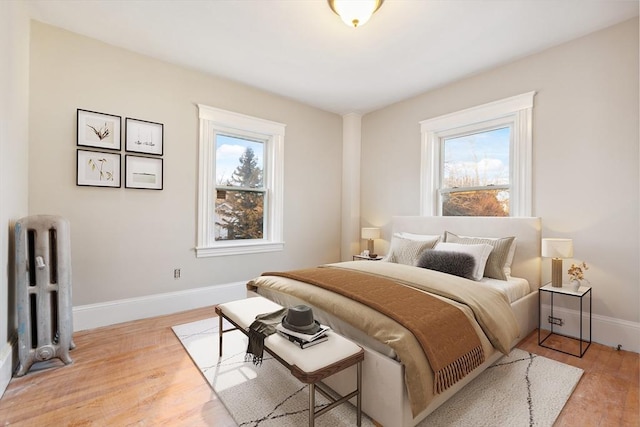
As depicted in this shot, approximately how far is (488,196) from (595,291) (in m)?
1.33

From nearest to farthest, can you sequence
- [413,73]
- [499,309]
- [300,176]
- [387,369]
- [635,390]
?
[387,369] → [635,390] → [499,309] → [413,73] → [300,176]

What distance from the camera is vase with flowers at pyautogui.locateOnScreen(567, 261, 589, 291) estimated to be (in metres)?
2.56

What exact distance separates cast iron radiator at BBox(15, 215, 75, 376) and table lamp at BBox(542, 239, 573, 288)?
3.94 metres

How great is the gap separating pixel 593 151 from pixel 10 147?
4.70m

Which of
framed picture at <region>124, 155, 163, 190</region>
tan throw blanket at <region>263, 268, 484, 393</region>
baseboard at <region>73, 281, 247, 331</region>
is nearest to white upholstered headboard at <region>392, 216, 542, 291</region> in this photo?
tan throw blanket at <region>263, 268, 484, 393</region>

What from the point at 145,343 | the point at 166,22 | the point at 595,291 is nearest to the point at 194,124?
the point at 166,22

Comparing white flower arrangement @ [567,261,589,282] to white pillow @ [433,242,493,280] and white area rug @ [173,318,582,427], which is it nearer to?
white pillow @ [433,242,493,280]

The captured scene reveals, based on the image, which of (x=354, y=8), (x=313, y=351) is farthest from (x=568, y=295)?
(x=354, y=8)

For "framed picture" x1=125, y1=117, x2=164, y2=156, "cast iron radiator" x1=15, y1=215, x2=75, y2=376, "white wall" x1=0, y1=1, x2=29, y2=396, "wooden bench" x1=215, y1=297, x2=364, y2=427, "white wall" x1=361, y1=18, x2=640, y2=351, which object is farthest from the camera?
"framed picture" x1=125, y1=117, x2=164, y2=156

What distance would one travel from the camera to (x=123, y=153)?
3.01 metres

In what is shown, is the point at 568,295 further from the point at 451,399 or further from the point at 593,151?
the point at 451,399

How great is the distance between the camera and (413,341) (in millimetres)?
1540

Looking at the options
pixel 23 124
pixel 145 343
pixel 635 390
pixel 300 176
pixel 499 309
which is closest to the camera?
pixel 635 390

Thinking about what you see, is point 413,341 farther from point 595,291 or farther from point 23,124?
point 23,124
